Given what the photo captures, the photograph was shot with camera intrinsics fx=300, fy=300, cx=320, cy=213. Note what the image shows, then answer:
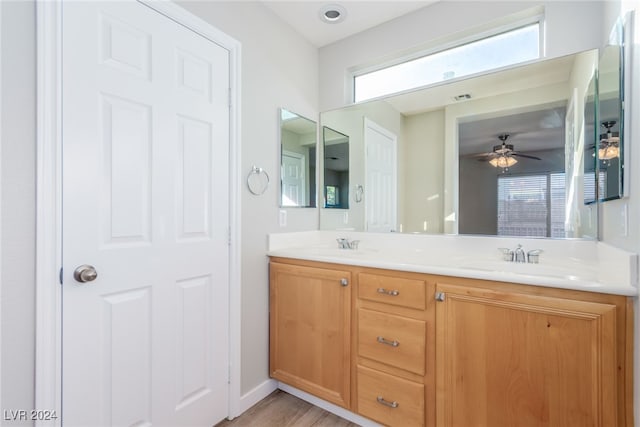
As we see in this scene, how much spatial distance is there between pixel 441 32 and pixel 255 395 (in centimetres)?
263

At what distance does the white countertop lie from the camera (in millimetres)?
1141

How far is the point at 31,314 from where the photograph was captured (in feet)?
3.45

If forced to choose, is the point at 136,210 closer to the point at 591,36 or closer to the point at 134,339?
the point at 134,339

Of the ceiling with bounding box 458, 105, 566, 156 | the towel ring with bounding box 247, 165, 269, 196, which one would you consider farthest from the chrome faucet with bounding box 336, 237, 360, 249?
the ceiling with bounding box 458, 105, 566, 156

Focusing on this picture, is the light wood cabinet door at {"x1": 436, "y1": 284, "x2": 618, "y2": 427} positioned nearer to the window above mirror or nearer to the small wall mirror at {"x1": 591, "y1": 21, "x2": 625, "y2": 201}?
the small wall mirror at {"x1": 591, "y1": 21, "x2": 625, "y2": 201}

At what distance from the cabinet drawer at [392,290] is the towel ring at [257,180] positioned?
2.75ft

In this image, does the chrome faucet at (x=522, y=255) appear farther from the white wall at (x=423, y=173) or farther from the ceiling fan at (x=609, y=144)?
the ceiling fan at (x=609, y=144)

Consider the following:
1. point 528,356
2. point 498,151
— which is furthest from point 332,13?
point 528,356

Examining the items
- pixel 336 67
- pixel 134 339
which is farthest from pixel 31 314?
pixel 336 67

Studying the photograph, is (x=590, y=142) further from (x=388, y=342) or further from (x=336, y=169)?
(x=336, y=169)

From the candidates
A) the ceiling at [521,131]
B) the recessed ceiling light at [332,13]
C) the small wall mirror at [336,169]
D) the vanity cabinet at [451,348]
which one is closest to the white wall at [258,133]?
the vanity cabinet at [451,348]

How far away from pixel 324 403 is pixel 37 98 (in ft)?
6.70

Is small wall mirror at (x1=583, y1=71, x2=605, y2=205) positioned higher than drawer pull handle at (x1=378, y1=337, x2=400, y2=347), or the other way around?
small wall mirror at (x1=583, y1=71, x2=605, y2=205)

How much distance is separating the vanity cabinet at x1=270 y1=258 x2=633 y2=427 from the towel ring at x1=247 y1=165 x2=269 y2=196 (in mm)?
499
